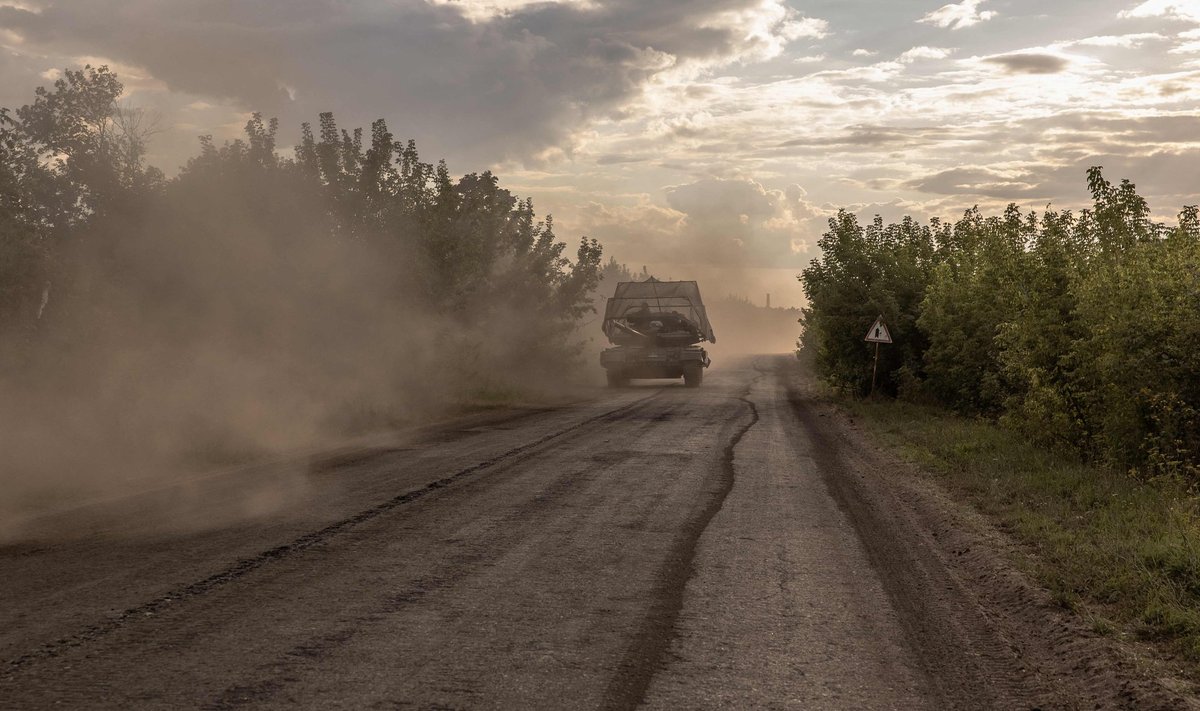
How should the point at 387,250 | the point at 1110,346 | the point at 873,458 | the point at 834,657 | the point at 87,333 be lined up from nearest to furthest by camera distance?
the point at 834,657 → the point at 1110,346 → the point at 873,458 → the point at 87,333 → the point at 387,250

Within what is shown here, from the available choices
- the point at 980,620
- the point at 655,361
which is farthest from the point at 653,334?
the point at 980,620

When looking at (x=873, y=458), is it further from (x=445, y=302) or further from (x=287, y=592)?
(x=445, y=302)

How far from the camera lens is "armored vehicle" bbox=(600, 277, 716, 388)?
104 ft

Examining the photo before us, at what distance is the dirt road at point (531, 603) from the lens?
428 centimetres

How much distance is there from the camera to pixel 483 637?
4.93m

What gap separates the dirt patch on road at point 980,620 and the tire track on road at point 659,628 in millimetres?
1340

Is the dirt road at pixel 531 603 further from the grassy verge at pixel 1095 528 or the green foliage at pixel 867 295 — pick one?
the green foliage at pixel 867 295

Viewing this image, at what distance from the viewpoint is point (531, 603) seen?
5.61 m

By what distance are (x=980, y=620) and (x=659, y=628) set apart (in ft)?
6.74

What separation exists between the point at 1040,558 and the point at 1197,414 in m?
4.18

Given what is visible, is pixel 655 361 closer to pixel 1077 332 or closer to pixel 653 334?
pixel 653 334

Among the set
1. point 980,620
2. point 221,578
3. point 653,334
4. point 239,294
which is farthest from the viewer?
point 653,334

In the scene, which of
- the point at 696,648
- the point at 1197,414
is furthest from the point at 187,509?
the point at 1197,414

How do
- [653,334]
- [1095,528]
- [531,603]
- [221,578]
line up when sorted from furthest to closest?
[653,334] → [1095,528] → [221,578] → [531,603]
